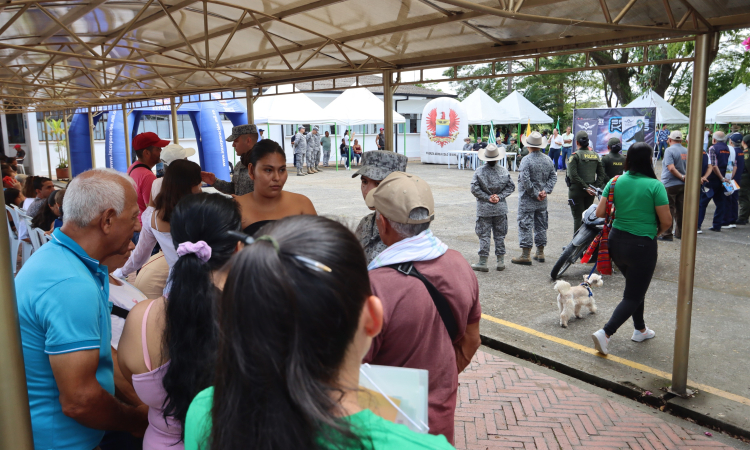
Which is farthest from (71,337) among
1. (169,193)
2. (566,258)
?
(566,258)

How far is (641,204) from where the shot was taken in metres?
4.30

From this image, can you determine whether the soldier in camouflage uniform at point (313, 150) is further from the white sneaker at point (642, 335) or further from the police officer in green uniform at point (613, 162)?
the white sneaker at point (642, 335)

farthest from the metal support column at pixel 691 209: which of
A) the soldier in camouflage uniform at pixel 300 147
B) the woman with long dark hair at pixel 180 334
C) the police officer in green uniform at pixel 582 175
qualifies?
the soldier in camouflage uniform at pixel 300 147

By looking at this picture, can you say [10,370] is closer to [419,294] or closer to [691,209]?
[419,294]

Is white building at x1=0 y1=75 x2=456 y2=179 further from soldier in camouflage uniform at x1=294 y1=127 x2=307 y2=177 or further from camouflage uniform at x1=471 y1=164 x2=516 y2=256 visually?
camouflage uniform at x1=471 y1=164 x2=516 y2=256

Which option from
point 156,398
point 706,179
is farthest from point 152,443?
point 706,179

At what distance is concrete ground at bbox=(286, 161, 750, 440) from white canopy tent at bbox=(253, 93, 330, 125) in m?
11.9

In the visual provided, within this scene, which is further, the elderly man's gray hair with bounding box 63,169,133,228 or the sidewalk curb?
the sidewalk curb

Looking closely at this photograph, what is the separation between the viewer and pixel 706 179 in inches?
377

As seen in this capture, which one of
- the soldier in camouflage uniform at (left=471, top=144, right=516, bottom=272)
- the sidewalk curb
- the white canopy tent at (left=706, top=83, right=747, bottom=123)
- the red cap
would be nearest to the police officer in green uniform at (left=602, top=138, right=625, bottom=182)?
the soldier in camouflage uniform at (left=471, top=144, right=516, bottom=272)

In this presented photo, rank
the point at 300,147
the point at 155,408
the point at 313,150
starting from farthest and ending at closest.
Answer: the point at 313,150 → the point at 300,147 → the point at 155,408

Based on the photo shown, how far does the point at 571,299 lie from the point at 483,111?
68.4ft

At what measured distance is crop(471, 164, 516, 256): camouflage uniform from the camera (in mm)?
6922

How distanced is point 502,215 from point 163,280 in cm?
514
